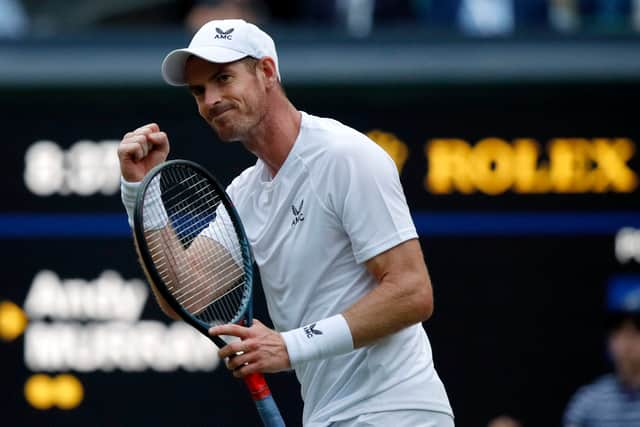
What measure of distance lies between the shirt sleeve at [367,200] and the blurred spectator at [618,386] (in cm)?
265

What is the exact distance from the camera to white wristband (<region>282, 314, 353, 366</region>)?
3.66 m

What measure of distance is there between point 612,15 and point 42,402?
3176mm

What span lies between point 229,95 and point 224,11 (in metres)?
3.62

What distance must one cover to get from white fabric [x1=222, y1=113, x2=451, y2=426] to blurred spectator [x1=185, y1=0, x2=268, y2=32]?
344 centimetres

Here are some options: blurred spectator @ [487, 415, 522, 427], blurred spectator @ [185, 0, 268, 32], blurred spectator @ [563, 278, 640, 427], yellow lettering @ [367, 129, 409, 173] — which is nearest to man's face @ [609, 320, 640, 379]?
blurred spectator @ [563, 278, 640, 427]

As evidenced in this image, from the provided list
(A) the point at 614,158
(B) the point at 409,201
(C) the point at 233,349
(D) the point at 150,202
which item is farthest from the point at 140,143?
(A) the point at 614,158

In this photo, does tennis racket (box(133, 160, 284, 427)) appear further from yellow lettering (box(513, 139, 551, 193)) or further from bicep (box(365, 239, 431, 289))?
yellow lettering (box(513, 139, 551, 193))

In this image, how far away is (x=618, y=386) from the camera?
6.21 metres

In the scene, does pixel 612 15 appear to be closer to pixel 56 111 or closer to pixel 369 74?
pixel 369 74

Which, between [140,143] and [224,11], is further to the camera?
[224,11]

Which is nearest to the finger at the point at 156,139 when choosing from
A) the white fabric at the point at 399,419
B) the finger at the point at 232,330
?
the finger at the point at 232,330

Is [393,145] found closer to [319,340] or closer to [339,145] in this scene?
[339,145]

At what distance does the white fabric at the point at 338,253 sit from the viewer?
372cm

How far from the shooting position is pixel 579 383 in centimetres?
649
